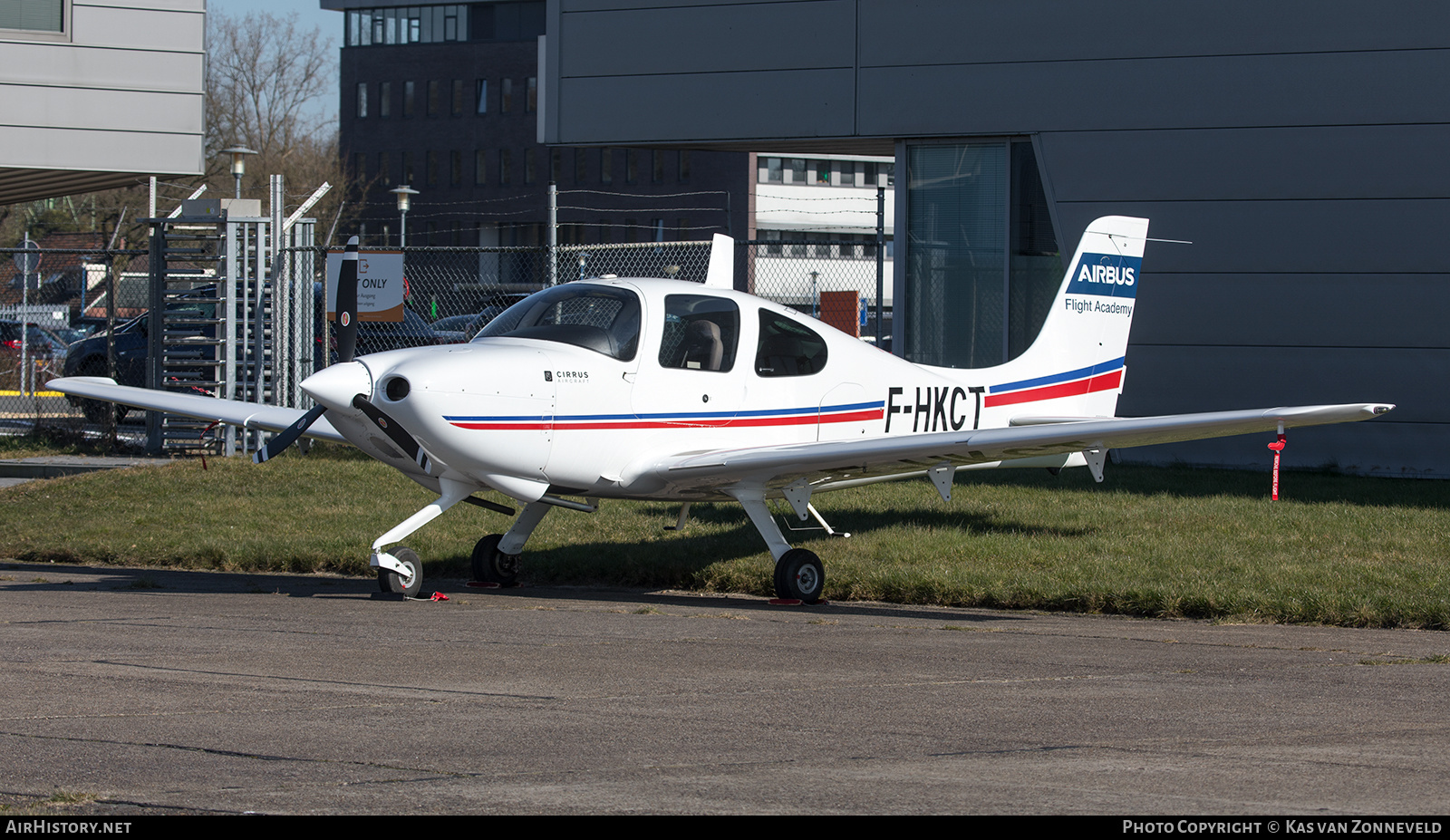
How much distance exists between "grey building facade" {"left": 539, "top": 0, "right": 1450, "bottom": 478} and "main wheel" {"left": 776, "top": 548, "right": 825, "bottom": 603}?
8436mm

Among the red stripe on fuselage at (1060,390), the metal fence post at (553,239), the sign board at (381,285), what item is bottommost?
the red stripe on fuselage at (1060,390)

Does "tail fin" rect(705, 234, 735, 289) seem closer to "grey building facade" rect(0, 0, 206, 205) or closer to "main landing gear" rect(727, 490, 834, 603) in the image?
"main landing gear" rect(727, 490, 834, 603)

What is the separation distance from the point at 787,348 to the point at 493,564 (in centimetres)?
249

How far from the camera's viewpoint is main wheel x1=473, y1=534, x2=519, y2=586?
1006 centimetres

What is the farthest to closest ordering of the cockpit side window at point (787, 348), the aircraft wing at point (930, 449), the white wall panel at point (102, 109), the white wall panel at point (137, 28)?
the white wall panel at point (137, 28), the white wall panel at point (102, 109), the cockpit side window at point (787, 348), the aircraft wing at point (930, 449)

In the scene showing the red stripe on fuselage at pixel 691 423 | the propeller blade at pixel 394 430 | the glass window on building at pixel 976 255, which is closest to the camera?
the propeller blade at pixel 394 430

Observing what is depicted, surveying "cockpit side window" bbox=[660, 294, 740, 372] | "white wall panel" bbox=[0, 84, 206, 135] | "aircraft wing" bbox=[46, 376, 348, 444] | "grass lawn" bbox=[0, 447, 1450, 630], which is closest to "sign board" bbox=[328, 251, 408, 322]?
"white wall panel" bbox=[0, 84, 206, 135]

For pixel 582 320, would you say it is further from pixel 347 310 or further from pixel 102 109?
pixel 102 109

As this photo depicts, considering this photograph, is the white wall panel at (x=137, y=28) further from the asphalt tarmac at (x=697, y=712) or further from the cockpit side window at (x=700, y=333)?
the cockpit side window at (x=700, y=333)

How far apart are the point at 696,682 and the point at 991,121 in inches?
487

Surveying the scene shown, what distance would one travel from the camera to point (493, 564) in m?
10.1

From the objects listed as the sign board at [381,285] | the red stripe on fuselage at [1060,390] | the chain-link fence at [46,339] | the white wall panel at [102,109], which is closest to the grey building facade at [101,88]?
the white wall panel at [102,109]

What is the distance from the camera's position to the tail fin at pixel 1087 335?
1182 centimetres

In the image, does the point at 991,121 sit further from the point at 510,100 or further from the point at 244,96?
the point at 510,100
